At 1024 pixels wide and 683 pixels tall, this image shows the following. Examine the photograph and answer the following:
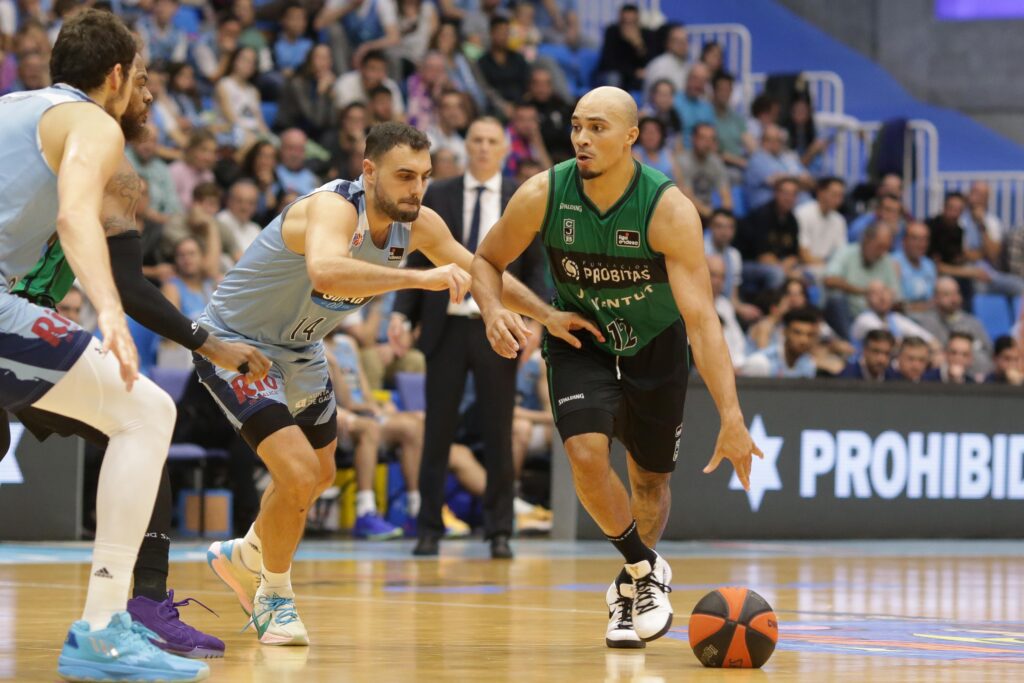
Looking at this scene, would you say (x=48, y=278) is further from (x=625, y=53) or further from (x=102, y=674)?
(x=625, y=53)

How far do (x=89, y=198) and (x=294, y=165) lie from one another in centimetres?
→ 1042

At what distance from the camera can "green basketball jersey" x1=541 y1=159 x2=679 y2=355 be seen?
6.70 metres

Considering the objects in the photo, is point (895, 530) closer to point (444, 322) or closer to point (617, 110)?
point (444, 322)

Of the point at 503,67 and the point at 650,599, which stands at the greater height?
the point at 503,67

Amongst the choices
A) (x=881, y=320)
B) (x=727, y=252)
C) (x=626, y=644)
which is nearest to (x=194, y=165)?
(x=727, y=252)

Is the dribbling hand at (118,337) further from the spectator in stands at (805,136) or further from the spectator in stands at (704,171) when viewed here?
the spectator in stands at (805,136)

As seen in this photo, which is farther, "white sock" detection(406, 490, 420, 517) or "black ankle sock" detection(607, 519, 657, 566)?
"white sock" detection(406, 490, 420, 517)

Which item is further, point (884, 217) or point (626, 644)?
point (884, 217)

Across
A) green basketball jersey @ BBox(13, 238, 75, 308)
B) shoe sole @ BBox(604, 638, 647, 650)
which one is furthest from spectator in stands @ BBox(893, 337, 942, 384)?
green basketball jersey @ BBox(13, 238, 75, 308)

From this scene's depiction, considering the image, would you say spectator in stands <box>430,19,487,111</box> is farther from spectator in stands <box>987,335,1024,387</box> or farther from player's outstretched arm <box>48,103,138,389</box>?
player's outstretched arm <box>48,103,138,389</box>

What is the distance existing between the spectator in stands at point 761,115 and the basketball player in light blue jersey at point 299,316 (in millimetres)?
13235

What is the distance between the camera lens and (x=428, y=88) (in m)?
16.9

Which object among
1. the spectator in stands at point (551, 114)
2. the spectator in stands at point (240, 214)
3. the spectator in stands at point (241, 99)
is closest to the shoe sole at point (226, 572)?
the spectator in stands at point (240, 214)

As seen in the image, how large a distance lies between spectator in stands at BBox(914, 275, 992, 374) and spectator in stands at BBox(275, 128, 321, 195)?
6.29 m
